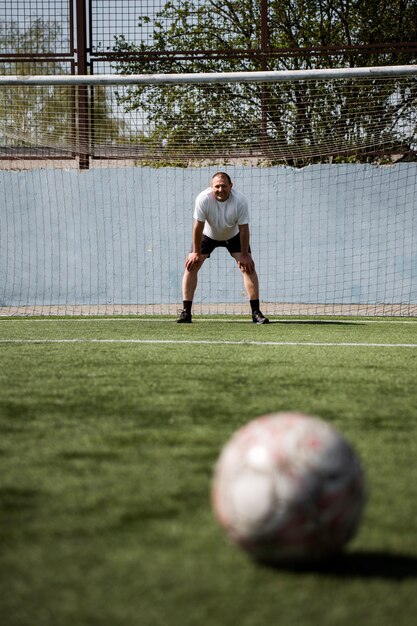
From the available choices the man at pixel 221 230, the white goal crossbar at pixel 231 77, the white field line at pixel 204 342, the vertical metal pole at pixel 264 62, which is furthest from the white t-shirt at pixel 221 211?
the vertical metal pole at pixel 264 62

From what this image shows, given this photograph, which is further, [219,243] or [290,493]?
[219,243]

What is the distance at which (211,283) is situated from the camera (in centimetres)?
1307

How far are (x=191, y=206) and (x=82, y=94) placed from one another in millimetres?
2377

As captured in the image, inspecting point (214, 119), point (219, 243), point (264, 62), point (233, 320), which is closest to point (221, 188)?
point (219, 243)

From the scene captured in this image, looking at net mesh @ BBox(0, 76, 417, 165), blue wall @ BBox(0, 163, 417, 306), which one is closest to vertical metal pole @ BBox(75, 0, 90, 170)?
net mesh @ BBox(0, 76, 417, 165)

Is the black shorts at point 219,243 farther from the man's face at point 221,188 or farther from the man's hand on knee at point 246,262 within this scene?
the man's face at point 221,188

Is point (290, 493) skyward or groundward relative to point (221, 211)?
groundward

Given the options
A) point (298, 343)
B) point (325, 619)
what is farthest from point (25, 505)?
point (298, 343)

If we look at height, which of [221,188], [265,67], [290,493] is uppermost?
[265,67]

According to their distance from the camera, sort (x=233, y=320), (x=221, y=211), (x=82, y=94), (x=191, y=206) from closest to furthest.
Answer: (x=221, y=211) < (x=233, y=320) < (x=82, y=94) < (x=191, y=206)

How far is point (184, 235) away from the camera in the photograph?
1316 centimetres

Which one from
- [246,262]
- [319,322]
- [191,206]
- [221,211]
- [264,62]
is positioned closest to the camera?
[221,211]

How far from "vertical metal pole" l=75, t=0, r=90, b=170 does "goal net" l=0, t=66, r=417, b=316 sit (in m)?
0.03

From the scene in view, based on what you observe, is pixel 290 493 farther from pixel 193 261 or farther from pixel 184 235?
pixel 184 235
